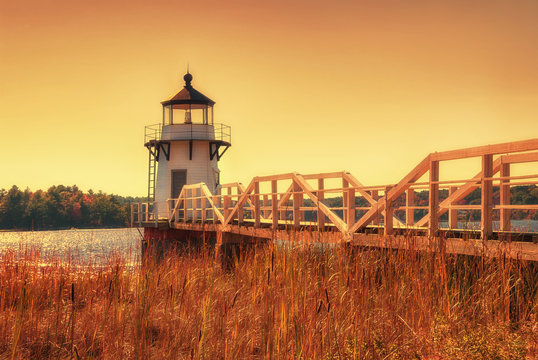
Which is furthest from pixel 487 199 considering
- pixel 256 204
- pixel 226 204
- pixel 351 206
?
pixel 226 204

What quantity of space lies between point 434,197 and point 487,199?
2.98 ft

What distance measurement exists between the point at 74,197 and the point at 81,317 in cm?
7728

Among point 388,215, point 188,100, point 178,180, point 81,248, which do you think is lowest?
point 81,248

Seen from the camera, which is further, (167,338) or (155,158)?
(155,158)

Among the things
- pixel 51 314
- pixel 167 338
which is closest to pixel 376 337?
pixel 167 338

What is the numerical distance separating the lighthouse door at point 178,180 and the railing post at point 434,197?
66.8 ft

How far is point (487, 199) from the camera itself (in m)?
6.51

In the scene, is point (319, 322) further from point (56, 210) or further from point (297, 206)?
point (56, 210)

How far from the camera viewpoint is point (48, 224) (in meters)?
77.8

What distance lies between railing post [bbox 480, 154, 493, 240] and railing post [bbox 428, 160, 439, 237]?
714 millimetres

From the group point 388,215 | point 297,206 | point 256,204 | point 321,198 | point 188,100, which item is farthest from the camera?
point 188,100

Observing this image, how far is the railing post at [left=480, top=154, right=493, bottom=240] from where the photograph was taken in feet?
21.3

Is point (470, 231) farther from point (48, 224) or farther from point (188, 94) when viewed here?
point (48, 224)

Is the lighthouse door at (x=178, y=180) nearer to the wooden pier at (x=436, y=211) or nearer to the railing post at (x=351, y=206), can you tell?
the wooden pier at (x=436, y=211)
